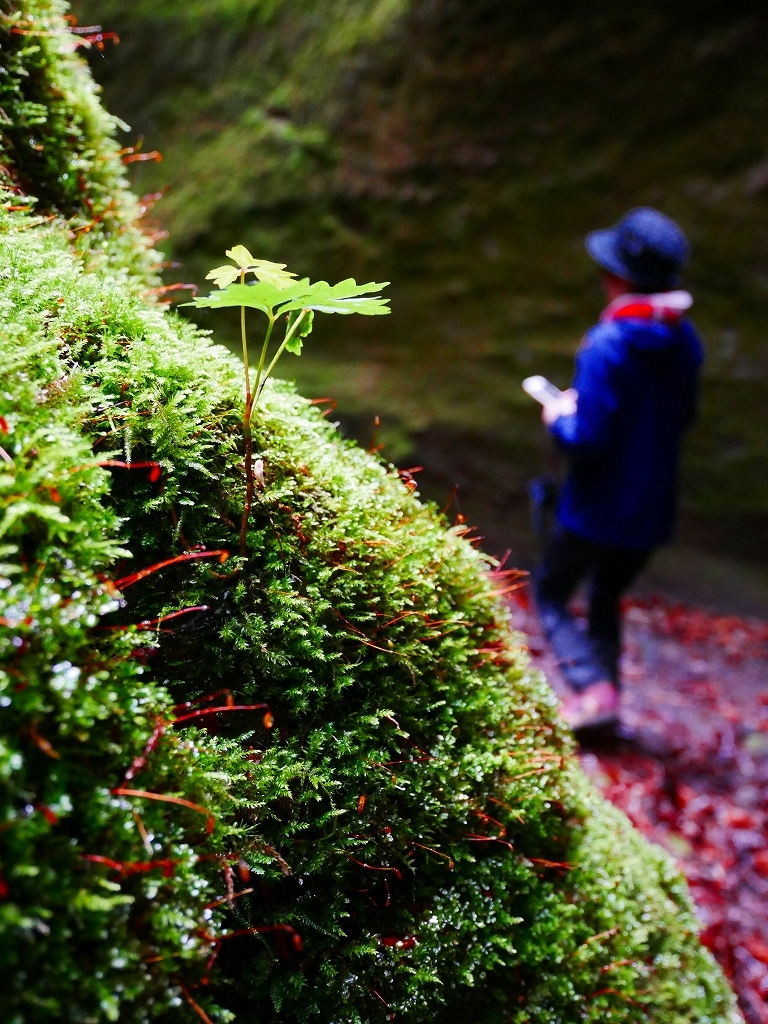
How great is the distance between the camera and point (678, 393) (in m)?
4.16

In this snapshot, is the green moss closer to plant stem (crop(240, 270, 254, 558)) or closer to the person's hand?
the person's hand

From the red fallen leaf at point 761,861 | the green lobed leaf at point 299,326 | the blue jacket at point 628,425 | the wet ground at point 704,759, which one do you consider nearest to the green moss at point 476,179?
the wet ground at point 704,759

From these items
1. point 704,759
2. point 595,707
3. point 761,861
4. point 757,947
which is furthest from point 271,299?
point 704,759

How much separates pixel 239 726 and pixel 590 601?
3885 mm

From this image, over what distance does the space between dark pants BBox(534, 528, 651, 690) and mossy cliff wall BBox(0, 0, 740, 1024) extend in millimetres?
2792

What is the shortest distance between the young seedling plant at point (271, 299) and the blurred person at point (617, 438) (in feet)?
9.91

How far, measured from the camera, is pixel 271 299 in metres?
1.10

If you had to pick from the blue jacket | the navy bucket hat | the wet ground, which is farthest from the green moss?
the navy bucket hat

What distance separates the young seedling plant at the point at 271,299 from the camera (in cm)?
108

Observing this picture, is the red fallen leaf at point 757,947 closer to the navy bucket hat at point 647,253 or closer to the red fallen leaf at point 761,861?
the red fallen leaf at point 761,861

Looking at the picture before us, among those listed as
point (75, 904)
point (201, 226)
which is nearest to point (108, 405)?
point (75, 904)

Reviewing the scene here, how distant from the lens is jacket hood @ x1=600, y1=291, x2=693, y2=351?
12.8 feet

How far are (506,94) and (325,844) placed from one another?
7051mm

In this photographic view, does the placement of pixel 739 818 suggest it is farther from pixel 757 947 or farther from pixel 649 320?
pixel 649 320
